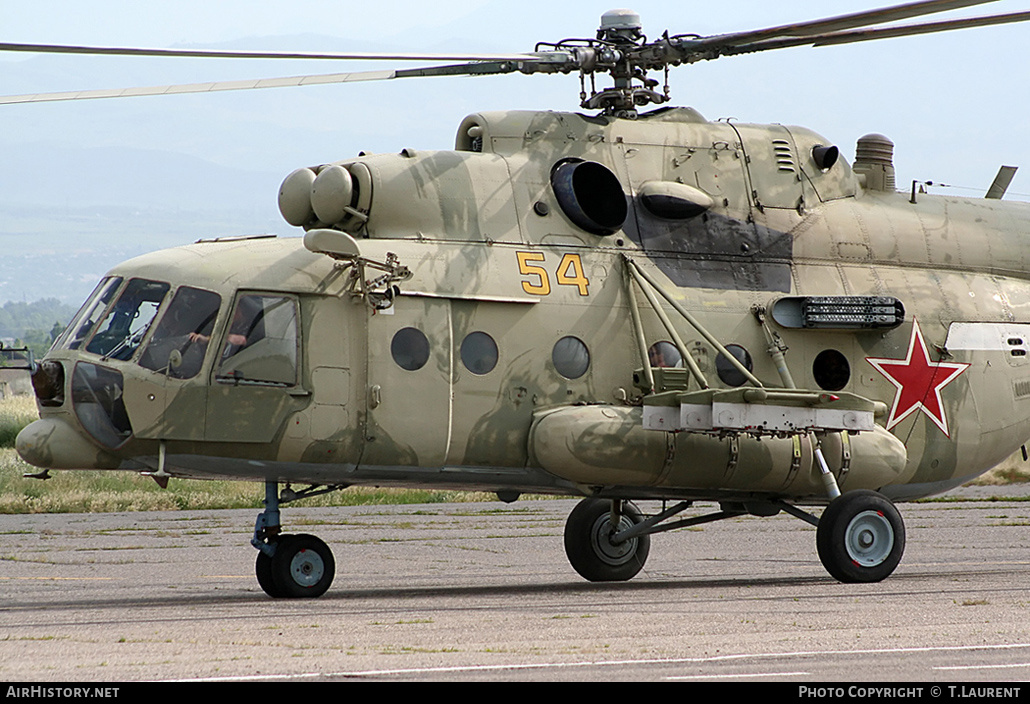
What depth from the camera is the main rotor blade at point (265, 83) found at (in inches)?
449

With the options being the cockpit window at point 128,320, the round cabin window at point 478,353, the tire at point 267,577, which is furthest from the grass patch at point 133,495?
the cockpit window at point 128,320

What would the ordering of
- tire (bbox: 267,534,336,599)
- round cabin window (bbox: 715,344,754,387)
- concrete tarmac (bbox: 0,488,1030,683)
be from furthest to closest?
round cabin window (bbox: 715,344,754,387), tire (bbox: 267,534,336,599), concrete tarmac (bbox: 0,488,1030,683)

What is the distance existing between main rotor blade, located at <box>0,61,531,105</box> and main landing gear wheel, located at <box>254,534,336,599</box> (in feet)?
14.0

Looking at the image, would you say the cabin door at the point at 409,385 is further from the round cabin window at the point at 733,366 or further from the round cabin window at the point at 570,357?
the round cabin window at the point at 733,366

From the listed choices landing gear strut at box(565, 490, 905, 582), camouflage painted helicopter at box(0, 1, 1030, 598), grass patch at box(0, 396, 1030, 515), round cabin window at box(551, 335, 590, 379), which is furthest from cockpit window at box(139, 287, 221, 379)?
grass patch at box(0, 396, 1030, 515)

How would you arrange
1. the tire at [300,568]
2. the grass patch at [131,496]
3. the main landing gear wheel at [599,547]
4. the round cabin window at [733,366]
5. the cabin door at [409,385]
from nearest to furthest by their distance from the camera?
1. the cabin door at [409,385]
2. the tire at [300,568]
3. the round cabin window at [733,366]
4. the main landing gear wheel at [599,547]
5. the grass patch at [131,496]

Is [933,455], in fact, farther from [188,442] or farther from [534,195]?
[188,442]

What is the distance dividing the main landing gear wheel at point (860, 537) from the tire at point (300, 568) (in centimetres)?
487

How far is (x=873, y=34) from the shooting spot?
12.5 metres

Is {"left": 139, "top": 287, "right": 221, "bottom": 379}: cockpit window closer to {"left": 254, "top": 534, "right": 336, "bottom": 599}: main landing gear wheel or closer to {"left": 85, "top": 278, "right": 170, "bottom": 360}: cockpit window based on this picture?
{"left": 85, "top": 278, "right": 170, "bottom": 360}: cockpit window

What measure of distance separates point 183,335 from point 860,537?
683cm

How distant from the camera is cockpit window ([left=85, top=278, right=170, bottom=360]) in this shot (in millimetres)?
11984

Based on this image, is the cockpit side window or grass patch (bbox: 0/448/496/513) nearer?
the cockpit side window
